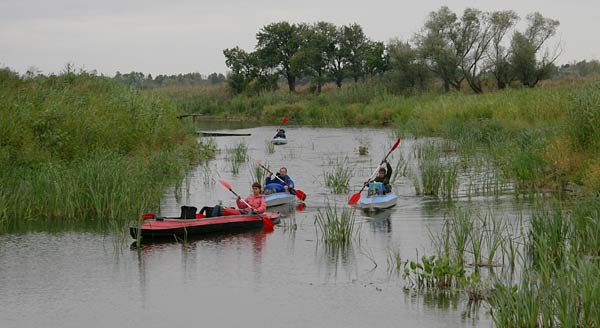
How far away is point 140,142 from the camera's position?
23.5m

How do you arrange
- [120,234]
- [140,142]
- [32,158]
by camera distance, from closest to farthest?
[120,234]
[32,158]
[140,142]

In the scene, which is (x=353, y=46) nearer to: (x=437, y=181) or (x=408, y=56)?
(x=408, y=56)

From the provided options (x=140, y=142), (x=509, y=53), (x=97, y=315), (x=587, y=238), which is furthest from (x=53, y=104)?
(x=509, y=53)

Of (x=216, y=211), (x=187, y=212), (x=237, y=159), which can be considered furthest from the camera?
(x=237, y=159)

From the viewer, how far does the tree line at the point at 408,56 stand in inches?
2026

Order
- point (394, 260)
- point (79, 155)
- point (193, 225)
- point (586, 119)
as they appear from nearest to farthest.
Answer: point (394, 260)
point (193, 225)
point (586, 119)
point (79, 155)

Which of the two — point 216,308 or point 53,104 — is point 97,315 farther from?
point 53,104

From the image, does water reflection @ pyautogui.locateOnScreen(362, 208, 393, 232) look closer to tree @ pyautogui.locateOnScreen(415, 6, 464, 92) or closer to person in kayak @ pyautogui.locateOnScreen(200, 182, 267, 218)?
person in kayak @ pyautogui.locateOnScreen(200, 182, 267, 218)

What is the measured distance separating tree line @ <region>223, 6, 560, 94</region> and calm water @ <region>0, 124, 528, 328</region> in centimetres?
3272

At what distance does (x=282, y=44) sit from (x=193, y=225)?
56136 mm

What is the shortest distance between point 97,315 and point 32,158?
26.9 feet

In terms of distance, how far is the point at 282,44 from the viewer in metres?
68.9

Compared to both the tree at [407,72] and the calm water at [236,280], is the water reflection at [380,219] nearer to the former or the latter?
the calm water at [236,280]

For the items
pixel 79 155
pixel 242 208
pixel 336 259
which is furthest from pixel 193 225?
pixel 79 155
